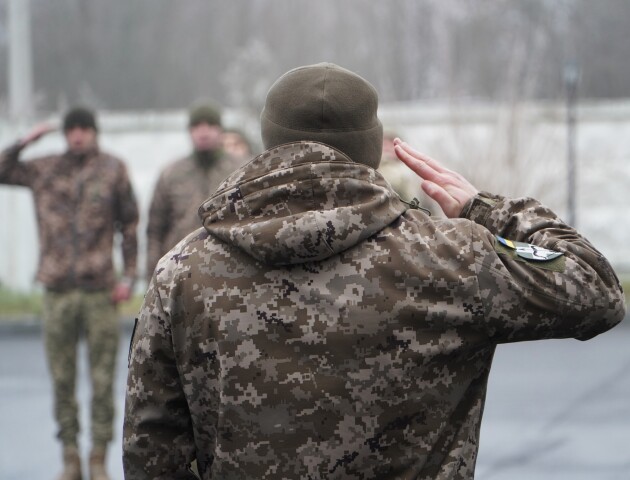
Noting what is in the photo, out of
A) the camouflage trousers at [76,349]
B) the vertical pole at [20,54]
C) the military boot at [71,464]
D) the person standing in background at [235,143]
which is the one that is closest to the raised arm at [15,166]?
the camouflage trousers at [76,349]

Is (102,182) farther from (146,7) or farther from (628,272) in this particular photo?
(146,7)

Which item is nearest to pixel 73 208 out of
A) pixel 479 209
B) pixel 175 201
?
pixel 175 201

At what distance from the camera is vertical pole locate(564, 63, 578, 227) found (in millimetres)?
16141

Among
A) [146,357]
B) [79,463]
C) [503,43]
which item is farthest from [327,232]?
Answer: [503,43]

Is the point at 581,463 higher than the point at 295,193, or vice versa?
the point at 295,193

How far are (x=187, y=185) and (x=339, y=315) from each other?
4.82 meters

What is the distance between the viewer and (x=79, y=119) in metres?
6.94

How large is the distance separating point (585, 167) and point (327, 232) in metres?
15.9

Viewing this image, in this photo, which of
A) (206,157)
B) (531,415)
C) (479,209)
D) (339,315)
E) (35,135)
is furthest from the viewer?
(531,415)

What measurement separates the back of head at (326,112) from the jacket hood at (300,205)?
6cm

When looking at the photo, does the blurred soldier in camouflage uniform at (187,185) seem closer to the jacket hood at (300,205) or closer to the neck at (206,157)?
the neck at (206,157)

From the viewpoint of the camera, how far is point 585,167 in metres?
17.5

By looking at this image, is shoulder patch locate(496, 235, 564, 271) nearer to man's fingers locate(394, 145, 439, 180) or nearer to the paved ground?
man's fingers locate(394, 145, 439, 180)

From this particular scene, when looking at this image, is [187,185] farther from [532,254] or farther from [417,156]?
[532,254]
